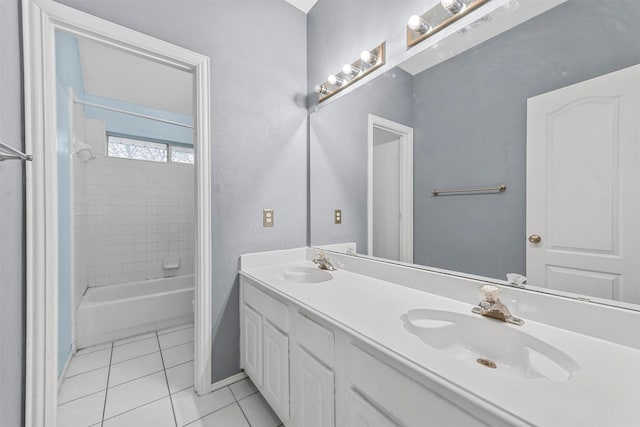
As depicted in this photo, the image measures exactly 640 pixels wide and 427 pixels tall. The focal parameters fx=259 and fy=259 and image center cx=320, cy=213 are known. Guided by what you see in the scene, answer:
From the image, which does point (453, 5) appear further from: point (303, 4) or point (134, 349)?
point (134, 349)

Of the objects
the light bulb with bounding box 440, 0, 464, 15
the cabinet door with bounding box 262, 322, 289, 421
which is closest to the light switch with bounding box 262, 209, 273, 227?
the cabinet door with bounding box 262, 322, 289, 421

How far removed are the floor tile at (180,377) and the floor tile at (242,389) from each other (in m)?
0.28

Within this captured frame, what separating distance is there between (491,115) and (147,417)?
212 centimetres

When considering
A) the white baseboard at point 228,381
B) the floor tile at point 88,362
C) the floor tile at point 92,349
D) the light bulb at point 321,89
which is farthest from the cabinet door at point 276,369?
the floor tile at point 92,349

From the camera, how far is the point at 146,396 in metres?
1.51

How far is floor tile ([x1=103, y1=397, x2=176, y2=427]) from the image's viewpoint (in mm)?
1310

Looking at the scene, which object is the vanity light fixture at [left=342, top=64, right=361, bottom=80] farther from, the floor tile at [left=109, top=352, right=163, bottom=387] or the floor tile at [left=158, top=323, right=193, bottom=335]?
the floor tile at [left=158, top=323, right=193, bottom=335]

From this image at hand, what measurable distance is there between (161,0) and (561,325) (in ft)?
7.35

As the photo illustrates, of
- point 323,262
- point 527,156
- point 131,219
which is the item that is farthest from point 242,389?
point 131,219

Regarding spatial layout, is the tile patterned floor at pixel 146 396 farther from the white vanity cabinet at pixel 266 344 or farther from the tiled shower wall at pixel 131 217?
the tiled shower wall at pixel 131 217

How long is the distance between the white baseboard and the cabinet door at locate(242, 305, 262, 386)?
107 millimetres

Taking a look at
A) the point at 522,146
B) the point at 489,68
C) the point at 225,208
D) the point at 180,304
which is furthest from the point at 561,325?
the point at 180,304

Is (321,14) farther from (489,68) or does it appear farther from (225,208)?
(225,208)

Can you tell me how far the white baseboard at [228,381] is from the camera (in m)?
1.57
